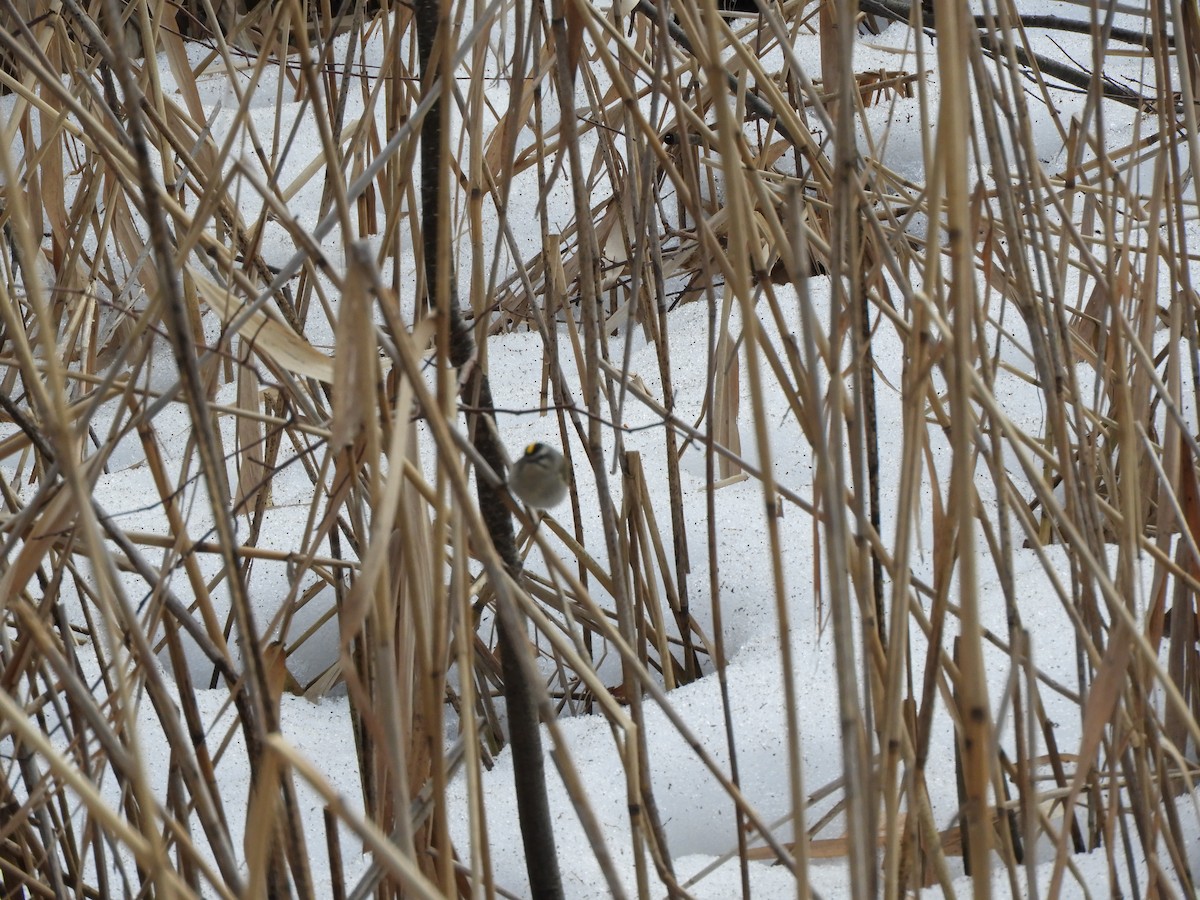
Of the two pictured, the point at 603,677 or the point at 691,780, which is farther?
the point at 603,677

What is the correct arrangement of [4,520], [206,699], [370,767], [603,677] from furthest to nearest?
[603,677]
[206,699]
[370,767]
[4,520]

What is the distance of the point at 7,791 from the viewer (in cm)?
60

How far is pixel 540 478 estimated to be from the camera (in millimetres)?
519

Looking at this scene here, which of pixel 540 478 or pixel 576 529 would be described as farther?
pixel 576 529

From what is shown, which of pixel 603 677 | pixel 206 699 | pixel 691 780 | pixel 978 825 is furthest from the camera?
pixel 603 677

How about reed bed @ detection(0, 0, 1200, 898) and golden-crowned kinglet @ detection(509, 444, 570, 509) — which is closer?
reed bed @ detection(0, 0, 1200, 898)

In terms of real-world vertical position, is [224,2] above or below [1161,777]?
above

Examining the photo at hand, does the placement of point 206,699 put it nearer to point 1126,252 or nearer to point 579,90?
point 1126,252

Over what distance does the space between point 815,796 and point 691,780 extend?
0.23m

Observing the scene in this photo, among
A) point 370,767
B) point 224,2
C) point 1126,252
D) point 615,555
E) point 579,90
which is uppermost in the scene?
point 224,2

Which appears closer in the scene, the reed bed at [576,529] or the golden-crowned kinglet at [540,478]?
the reed bed at [576,529]

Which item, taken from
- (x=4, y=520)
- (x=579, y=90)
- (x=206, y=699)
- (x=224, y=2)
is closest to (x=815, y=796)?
(x=4, y=520)

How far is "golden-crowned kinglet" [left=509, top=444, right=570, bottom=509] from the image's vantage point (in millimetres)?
518

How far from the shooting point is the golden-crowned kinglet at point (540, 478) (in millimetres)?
518
